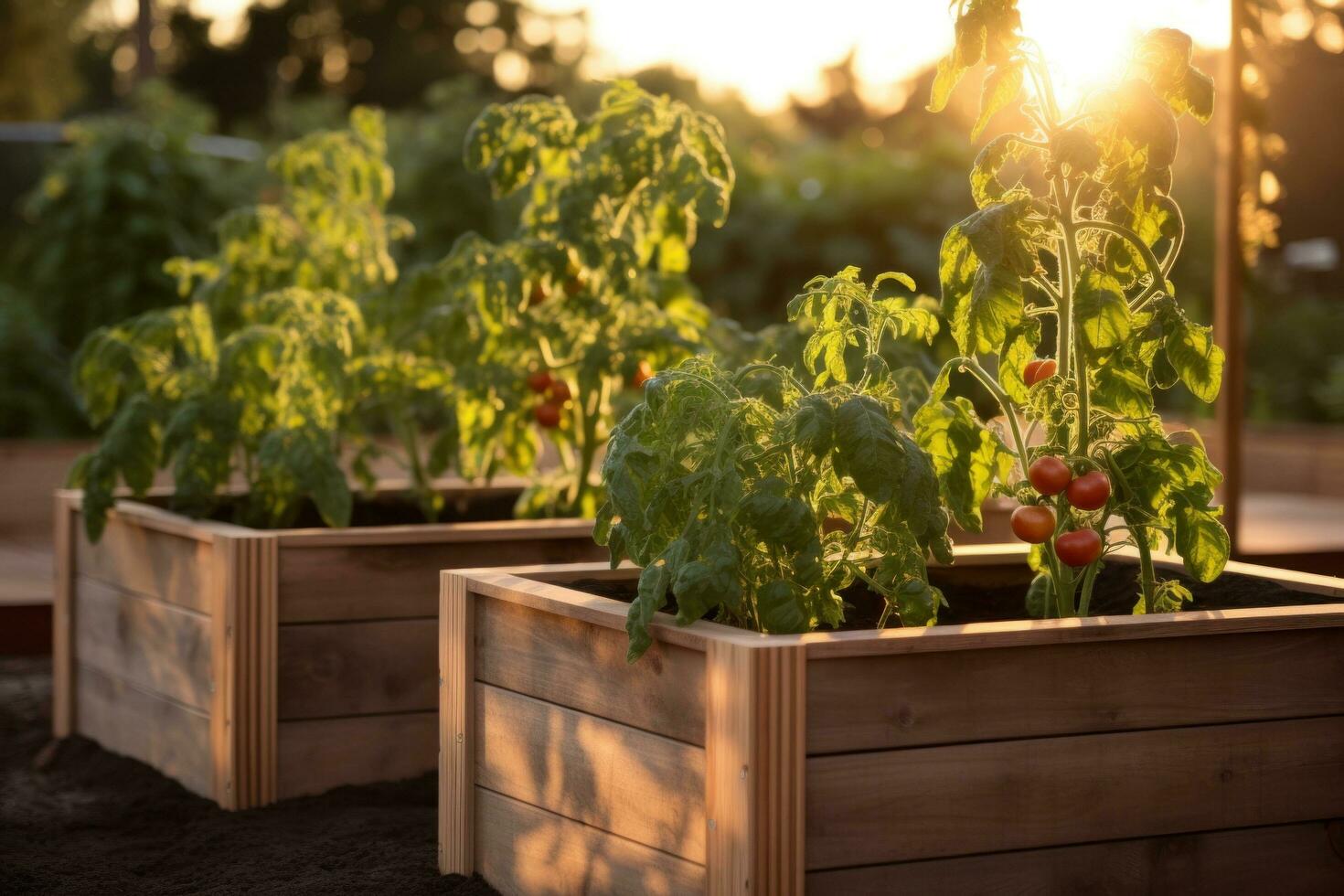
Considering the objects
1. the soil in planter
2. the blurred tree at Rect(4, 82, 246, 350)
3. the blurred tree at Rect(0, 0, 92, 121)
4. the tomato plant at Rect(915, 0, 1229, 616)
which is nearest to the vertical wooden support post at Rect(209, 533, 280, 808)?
the soil in planter

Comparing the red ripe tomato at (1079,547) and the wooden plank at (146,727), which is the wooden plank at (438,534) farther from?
the red ripe tomato at (1079,547)

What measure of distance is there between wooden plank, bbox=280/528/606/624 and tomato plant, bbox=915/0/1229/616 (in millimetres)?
1299

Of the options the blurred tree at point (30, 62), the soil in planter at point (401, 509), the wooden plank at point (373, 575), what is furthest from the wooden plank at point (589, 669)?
the blurred tree at point (30, 62)

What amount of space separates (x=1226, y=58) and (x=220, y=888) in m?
4.54

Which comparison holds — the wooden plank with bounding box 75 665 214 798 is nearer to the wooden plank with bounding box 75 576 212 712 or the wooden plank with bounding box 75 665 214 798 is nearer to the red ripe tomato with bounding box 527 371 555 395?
the wooden plank with bounding box 75 576 212 712

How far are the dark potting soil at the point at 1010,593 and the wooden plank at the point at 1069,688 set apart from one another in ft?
0.92

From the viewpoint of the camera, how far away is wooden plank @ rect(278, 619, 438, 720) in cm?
363

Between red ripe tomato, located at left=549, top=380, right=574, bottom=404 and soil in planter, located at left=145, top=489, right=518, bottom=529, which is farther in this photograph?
soil in planter, located at left=145, top=489, right=518, bottom=529

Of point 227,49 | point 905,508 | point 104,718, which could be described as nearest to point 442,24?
point 227,49

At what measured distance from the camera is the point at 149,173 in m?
8.79

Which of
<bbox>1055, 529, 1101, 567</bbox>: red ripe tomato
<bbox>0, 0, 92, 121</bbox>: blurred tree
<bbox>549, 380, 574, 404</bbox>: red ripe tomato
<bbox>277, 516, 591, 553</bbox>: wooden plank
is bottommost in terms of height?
Answer: <bbox>277, 516, 591, 553</bbox>: wooden plank

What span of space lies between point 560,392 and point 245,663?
0.99 metres

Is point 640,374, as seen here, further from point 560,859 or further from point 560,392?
point 560,859

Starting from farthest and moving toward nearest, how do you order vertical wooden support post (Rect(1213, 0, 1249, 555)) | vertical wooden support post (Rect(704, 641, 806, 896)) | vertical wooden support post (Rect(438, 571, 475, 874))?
vertical wooden support post (Rect(1213, 0, 1249, 555))
vertical wooden support post (Rect(438, 571, 475, 874))
vertical wooden support post (Rect(704, 641, 806, 896))
